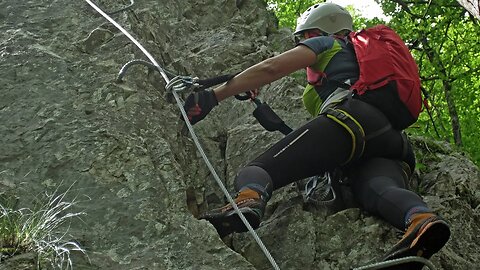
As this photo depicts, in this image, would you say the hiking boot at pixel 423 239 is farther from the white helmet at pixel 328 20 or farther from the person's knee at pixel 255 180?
the white helmet at pixel 328 20

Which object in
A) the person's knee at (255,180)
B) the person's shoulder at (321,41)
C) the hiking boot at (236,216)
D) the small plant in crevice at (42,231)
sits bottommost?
the hiking boot at (236,216)

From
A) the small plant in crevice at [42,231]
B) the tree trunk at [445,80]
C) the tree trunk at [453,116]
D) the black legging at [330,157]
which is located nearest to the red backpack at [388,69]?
the black legging at [330,157]

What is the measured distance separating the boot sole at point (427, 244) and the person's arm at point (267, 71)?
5.59ft

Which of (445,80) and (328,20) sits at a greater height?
(328,20)

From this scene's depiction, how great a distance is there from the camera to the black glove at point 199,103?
4.57 meters

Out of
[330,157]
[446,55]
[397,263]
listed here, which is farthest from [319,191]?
[446,55]

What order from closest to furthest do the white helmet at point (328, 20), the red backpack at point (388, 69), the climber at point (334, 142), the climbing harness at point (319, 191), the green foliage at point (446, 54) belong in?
the climber at point (334, 142)
the red backpack at point (388, 69)
the climbing harness at point (319, 191)
the white helmet at point (328, 20)
the green foliage at point (446, 54)

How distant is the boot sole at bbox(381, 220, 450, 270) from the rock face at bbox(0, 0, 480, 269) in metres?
0.63

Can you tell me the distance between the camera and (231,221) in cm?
385

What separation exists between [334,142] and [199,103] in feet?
3.55

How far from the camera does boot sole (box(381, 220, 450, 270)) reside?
342cm

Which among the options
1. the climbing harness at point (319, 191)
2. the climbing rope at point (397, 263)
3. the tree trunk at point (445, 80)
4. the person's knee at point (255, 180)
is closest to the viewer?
the climbing rope at point (397, 263)

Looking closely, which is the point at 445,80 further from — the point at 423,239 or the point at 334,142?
the point at 423,239

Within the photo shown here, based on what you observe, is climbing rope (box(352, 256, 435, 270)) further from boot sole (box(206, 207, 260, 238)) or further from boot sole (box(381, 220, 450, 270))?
boot sole (box(206, 207, 260, 238))
